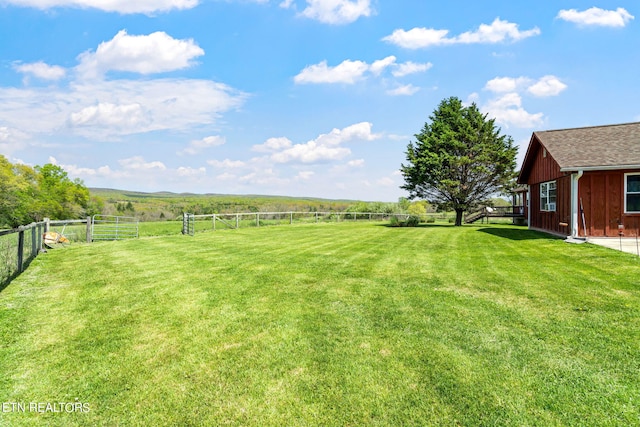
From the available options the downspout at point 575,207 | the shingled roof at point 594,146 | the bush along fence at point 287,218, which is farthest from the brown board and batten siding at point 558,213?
the bush along fence at point 287,218

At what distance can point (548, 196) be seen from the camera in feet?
50.8

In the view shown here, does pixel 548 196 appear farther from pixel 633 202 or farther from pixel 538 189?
pixel 633 202

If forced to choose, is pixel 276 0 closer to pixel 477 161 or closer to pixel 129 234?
pixel 129 234

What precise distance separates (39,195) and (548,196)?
62483 millimetres

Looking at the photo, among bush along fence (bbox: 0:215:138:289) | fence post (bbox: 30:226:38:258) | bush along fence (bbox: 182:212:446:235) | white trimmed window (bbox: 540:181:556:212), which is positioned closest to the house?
white trimmed window (bbox: 540:181:556:212)

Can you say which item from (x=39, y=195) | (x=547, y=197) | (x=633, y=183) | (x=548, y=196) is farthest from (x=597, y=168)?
(x=39, y=195)

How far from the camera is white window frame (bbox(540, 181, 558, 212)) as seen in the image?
574 inches

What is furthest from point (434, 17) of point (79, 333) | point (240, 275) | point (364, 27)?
point (79, 333)

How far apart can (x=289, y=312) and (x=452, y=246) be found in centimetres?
825

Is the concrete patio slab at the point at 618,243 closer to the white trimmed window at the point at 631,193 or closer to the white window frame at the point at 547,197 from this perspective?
the white trimmed window at the point at 631,193

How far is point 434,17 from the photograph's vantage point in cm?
1352

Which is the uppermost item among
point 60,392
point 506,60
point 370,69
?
point 370,69

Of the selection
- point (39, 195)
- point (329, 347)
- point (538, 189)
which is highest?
point (39, 195)

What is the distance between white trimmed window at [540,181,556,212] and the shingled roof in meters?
1.83
